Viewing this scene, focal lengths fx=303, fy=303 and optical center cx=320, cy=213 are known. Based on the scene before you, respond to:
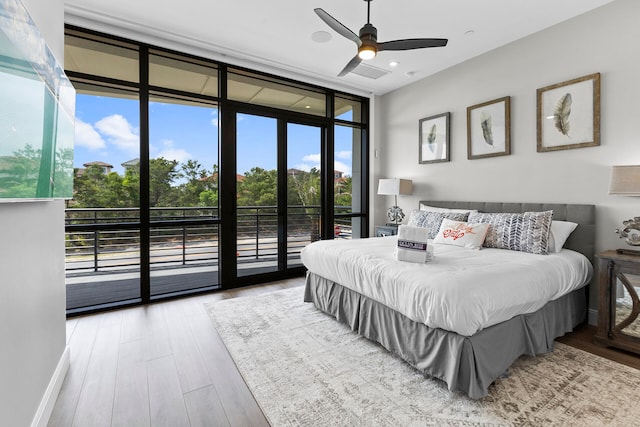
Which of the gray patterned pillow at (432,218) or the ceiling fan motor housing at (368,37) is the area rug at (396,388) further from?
the ceiling fan motor housing at (368,37)

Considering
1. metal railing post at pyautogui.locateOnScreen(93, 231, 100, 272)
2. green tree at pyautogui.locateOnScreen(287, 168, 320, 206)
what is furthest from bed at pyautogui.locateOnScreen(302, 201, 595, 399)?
metal railing post at pyautogui.locateOnScreen(93, 231, 100, 272)

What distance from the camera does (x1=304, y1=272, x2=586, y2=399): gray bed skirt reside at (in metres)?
1.78

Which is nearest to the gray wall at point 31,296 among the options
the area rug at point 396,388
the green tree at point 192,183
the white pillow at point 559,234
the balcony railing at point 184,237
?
the area rug at point 396,388

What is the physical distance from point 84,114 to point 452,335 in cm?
480

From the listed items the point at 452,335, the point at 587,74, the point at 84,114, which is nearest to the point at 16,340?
the point at 452,335

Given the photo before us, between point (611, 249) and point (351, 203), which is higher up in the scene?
point (351, 203)

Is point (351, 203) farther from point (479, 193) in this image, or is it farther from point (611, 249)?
point (611, 249)

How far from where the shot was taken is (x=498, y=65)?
364 cm

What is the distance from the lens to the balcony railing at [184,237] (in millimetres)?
3889

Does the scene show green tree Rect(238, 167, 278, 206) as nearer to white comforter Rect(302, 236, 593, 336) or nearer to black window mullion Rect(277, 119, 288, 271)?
black window mullion Rect(277, 119, 288, 271)

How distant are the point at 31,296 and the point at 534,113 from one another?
14.7 ft

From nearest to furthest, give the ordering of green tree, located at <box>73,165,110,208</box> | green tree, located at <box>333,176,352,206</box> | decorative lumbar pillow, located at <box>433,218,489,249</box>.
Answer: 1. decorative lumbar pillow, located at <box>433,218,489,249</box>
2. green tree, located at <box>73,165,110,208</box>
3. green tree, located at <box>333,176,352,206</box>

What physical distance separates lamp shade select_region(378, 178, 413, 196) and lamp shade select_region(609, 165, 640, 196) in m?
2.39

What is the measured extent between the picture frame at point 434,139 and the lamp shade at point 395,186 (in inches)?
16.2
